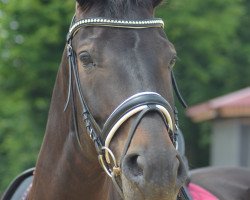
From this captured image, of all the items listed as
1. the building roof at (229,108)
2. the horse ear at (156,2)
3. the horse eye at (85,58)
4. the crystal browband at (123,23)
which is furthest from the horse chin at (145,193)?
the building roof at (229,108)

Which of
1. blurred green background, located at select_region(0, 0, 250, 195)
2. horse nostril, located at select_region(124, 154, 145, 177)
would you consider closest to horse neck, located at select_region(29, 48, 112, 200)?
horse nostril, located at select_region(124, 154, 145, 177)

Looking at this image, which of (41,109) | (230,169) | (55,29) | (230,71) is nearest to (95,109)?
(230,169)

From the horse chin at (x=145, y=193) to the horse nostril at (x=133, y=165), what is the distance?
48 mm

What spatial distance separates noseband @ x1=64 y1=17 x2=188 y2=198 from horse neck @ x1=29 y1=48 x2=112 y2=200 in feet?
0.56

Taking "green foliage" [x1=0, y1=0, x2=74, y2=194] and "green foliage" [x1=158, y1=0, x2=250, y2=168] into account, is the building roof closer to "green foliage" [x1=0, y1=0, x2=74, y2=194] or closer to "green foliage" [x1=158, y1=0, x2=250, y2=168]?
"green foliage" [x1=158, y1=0, x2=250, y2=168]

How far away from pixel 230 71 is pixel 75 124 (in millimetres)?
13569

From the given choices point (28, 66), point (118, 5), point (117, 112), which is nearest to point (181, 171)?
point (117, 112)

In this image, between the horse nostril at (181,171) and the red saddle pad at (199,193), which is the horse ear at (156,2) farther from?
the red saddle pad at (199,193)

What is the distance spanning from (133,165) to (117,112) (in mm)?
262

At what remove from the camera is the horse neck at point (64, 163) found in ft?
10.4

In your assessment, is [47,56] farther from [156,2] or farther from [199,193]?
[156,2]

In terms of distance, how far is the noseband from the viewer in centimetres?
268

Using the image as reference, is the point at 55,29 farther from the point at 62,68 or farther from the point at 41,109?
the point at 62,68

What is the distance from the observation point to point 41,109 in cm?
1319
